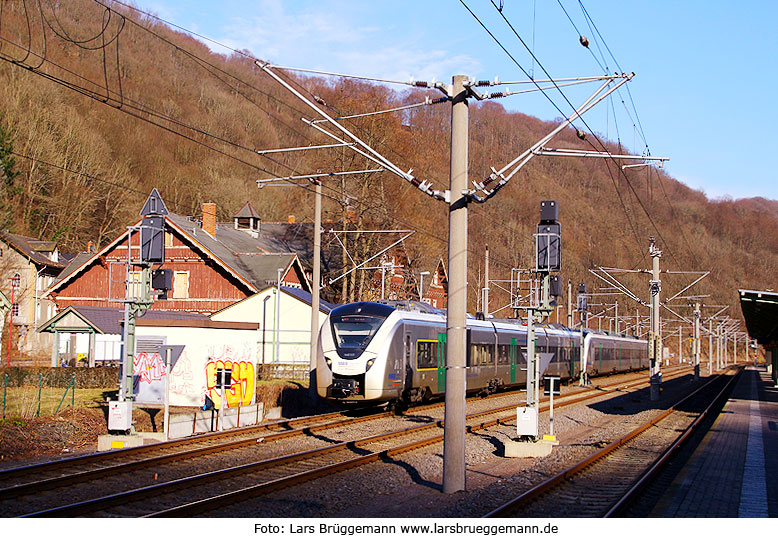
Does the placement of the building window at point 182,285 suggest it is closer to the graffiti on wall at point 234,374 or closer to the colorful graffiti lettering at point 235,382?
the graffiti on wall at point 234,374

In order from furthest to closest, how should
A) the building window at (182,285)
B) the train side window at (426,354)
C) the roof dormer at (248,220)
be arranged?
1. the roof dormer at (248,220)
2. the building window at (182,285)
3. the train side window at (426,354)

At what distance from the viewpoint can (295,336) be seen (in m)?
40.9

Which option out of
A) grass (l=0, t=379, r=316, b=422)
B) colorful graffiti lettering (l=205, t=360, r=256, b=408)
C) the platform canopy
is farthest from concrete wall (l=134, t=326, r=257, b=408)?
the platform canopy

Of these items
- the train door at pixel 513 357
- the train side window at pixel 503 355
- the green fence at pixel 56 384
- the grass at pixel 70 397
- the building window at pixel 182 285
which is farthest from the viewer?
the building window at pixel 182 285

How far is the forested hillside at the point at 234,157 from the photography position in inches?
1943

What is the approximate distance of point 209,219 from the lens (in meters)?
52.4

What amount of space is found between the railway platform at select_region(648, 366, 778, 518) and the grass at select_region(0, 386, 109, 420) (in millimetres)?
15108

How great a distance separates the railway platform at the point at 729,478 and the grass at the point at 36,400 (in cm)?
1511

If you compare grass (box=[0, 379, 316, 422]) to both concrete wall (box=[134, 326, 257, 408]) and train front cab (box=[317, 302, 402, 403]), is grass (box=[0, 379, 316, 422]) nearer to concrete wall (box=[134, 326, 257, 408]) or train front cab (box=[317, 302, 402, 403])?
concrete wall (box=[134, 326, 257, 408])

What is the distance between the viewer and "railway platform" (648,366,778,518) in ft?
37.4

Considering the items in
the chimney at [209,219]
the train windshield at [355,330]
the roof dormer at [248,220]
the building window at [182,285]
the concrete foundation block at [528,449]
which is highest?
the roof dormer at [248,220]

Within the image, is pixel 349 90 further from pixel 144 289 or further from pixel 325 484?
pixel 325 484

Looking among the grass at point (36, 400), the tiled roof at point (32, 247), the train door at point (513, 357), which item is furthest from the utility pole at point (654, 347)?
the tiled roof at point (32, 247)
